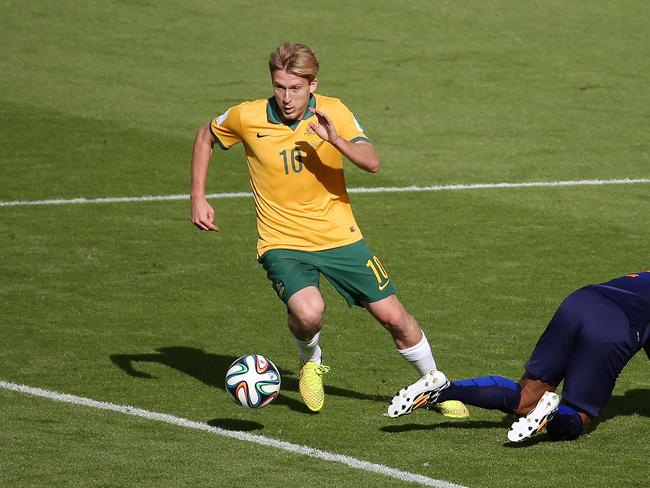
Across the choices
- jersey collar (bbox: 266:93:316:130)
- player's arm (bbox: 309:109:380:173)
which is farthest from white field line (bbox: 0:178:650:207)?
player's arm (bbox: 309:109:380:173)

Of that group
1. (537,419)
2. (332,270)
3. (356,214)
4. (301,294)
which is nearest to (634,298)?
(537,419)

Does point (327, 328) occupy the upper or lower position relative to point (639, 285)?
lower

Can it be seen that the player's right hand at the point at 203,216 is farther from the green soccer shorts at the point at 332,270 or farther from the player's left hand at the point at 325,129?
the player's left hand at the point at 325,129

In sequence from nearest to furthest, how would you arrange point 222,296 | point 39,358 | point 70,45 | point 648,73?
point 39,358 → point 222,296 → point 648,73 → point 70,45

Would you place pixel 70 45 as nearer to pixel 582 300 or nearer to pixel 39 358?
pixel 39 358

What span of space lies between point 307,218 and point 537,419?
2.12 meters

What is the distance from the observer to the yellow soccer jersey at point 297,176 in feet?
29.6

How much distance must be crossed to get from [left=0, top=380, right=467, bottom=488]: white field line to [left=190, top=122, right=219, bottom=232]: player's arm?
1302 mm

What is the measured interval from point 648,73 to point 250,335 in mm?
12442

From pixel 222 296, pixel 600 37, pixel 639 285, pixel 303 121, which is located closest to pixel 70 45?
pixel 600 37

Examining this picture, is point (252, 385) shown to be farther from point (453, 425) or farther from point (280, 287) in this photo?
point (453, 425)

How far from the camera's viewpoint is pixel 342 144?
28.1 ft

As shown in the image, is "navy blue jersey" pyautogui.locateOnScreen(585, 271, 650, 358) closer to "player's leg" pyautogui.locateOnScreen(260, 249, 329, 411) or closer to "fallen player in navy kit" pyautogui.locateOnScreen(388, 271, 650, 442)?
"fallen player in navy kit" pyautogui.locateOnScreen(388, 271, 650, 442)

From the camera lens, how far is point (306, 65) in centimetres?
873
